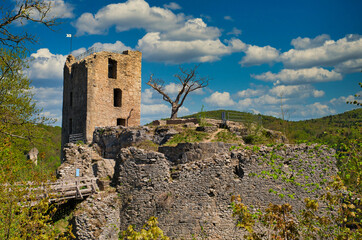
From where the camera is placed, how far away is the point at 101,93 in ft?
75.9

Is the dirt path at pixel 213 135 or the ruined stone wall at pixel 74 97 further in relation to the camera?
the ruined stone wall at pixel 74 97

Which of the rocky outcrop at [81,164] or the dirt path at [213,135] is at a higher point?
the dirt path at [213,135]

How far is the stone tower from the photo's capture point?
22.7 meters

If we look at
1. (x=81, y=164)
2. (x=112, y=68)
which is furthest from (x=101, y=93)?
(x=81, y=164)

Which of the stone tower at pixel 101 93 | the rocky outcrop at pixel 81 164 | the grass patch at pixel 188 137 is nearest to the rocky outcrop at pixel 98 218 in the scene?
the rocky outcrop at pixel 81 164

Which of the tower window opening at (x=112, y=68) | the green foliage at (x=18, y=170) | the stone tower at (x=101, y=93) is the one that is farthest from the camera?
the tower window opening at (x=112, y=68)

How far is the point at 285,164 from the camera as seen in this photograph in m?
13.4

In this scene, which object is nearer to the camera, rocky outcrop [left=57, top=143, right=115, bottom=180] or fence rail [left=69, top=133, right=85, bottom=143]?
rocky outcrop [left=57, top=143, right=115, bottom=180]

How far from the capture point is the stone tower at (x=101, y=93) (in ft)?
74.4

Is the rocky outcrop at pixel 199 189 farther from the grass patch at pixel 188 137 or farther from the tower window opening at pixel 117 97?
the tower window opening at pixel 117 97

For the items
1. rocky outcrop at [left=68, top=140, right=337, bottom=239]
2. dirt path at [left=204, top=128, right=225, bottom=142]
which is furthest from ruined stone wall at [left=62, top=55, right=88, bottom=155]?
rocky outcrop at [left=68, top=140, right=337, bottom=239]

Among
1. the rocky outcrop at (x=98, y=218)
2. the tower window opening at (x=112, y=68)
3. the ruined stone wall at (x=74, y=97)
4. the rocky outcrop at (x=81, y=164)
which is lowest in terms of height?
the rocky outcrop at (x=98, y=218)

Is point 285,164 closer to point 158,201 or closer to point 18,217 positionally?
point 158,201

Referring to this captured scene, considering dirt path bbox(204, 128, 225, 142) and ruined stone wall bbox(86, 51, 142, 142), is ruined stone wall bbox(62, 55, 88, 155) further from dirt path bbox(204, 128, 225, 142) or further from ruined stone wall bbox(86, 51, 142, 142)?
dirt path bbox(204, 128, 225, 142)
